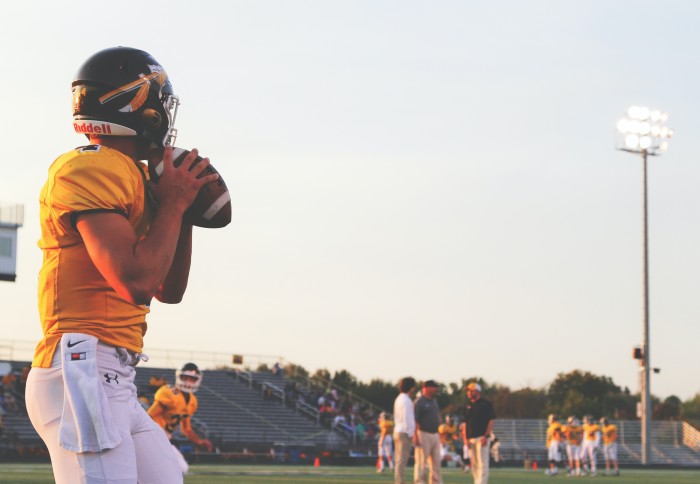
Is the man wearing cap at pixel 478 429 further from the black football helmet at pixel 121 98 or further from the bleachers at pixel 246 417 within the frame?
the bleachers at pixel 246 417

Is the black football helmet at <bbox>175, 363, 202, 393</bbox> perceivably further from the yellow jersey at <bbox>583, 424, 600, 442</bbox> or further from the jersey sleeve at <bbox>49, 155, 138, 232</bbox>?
the yellow jersey at <bbox>583, 424, 600, 442</bbox>

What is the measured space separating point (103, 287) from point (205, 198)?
19.1 inches

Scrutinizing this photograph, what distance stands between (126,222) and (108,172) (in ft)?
0.58

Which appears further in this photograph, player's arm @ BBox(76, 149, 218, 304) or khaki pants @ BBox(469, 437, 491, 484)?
khaki pants @ BBox(469, 437, 491, 484)

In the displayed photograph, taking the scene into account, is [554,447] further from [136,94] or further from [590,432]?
[136,94]

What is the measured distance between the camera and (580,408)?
7250 centimetres

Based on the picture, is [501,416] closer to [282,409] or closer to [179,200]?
[282,409]

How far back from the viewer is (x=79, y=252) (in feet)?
12.7

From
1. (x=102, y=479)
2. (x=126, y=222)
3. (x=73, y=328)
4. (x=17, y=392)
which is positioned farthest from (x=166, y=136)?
(x=17, y=392)

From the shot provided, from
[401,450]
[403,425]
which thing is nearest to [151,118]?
[403,425]

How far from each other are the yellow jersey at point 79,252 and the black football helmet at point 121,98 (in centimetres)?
20

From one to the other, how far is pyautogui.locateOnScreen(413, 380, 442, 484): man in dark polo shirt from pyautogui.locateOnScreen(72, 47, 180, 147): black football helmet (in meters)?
14.8

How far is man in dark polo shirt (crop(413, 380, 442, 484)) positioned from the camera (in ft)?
60.7

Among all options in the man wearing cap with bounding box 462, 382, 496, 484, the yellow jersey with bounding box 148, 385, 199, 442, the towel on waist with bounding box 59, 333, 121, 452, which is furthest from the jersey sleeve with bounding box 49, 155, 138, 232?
the man wearing cap with bounding box 462, 382, 496, 484
